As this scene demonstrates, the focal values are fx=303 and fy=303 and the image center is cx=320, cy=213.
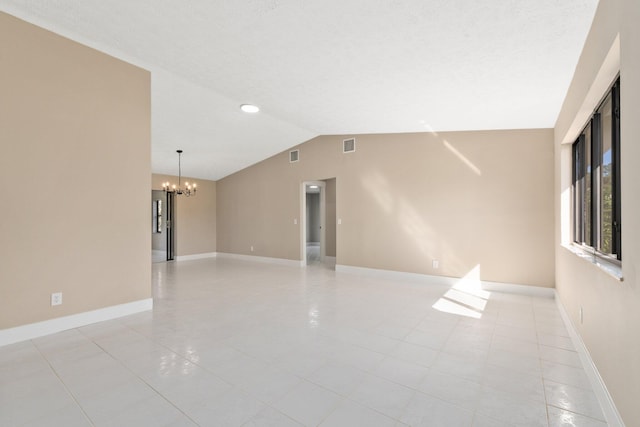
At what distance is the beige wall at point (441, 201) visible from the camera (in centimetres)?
451

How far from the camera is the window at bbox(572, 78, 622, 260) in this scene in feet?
6.57

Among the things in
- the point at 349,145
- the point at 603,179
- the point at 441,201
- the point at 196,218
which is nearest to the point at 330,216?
the point at 349,145

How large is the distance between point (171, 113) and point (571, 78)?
5.17 meters

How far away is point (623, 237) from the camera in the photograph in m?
1.62

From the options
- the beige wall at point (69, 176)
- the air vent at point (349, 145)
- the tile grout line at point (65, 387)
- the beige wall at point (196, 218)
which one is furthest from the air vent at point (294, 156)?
the tile grout line at point (65, 387)

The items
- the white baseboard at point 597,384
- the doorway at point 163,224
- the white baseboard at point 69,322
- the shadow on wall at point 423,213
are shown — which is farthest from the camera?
the doorway at point 163,224

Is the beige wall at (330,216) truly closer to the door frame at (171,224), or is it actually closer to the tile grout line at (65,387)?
the door frame at (171,224)

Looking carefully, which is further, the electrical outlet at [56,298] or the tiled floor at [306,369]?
the electrical outlet at [56,298]

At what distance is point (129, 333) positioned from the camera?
304 cm

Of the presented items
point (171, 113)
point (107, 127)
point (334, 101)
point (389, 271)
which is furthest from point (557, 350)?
point (171, 113)

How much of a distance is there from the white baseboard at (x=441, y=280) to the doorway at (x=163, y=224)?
4.97 meters

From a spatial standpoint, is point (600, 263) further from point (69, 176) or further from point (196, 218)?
point (196, 218)

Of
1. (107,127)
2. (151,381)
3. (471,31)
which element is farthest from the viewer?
(107,127)

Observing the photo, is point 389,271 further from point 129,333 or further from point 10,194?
point 10,194
